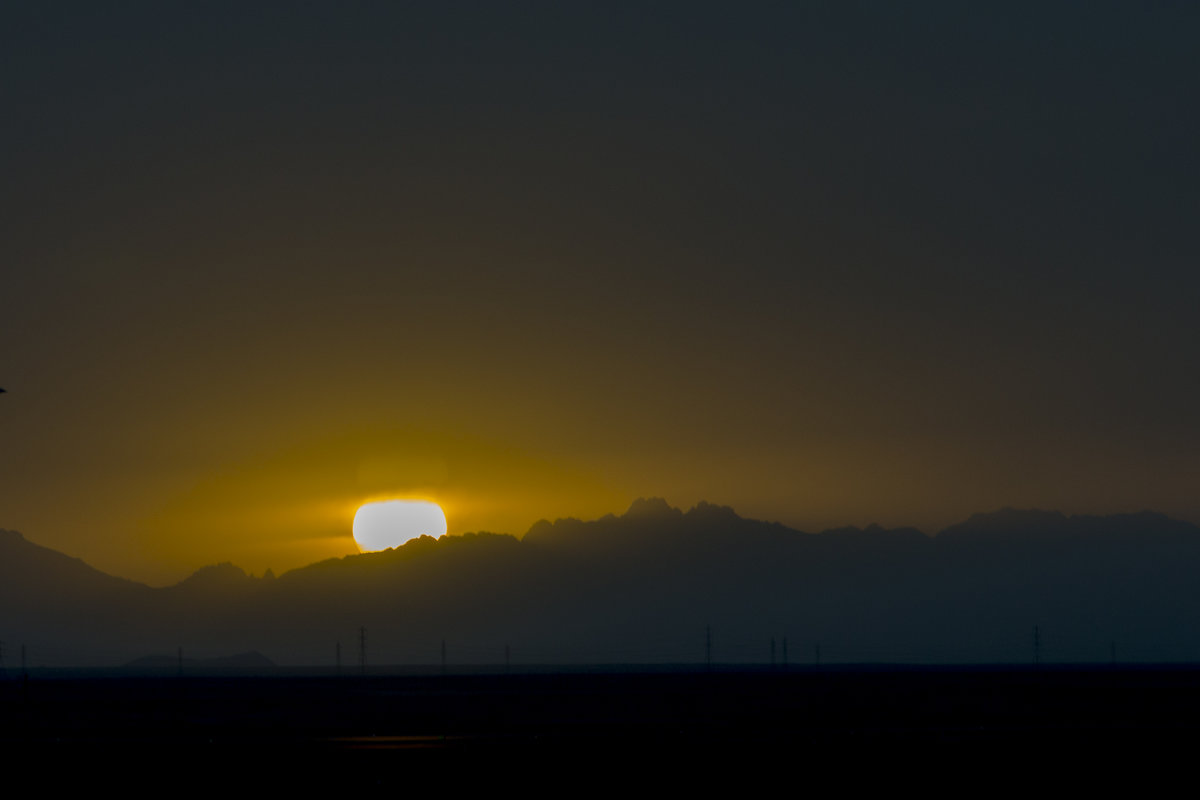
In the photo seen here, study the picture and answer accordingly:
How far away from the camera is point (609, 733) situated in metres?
66.4

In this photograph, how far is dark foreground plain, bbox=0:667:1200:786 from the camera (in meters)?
52.1

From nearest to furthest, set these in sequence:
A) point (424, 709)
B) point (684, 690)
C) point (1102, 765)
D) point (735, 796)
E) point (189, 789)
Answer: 1. point (735, 796)
2. point (189, 789)
3. point (1102, 765)
4. point (424, 709)
5. point (684, 690)

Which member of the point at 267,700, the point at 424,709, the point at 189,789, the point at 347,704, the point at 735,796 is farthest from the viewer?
the point at 267,700

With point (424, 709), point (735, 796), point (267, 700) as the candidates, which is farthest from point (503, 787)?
point (267, 700)

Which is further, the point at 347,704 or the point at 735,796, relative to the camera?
the point at 347,704

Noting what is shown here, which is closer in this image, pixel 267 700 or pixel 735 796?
pixel 735 796

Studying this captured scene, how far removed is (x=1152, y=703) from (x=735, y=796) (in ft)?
200

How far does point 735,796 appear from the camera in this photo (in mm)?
42344

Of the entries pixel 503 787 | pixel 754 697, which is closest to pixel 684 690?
pixel 754 697

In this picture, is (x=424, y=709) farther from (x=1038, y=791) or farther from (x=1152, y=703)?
(x=1038, y=791)

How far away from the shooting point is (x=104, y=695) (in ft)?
416

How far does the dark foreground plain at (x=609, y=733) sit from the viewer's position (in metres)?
52.1

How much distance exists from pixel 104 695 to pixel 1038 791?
101201 mm

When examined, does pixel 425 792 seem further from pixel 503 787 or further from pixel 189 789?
pixel 189 789
